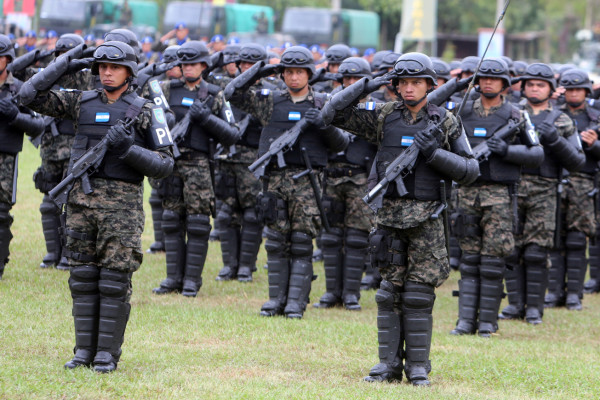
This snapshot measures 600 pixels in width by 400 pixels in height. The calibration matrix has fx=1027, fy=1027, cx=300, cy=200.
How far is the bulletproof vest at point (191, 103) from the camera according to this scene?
449 inches

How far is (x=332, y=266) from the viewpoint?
38.8 feet

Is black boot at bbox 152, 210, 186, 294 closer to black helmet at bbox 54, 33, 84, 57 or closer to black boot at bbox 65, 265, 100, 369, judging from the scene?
black helmet at bbox 54, 33, 84, 57

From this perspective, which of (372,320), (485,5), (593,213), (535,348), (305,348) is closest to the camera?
(305,348)

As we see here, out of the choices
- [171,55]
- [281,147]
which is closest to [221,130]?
[281,147]

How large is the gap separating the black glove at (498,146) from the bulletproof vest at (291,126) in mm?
1751

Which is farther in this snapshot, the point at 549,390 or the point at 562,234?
the point at 562,234

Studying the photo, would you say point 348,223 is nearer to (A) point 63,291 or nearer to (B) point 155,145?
(A) point 63,291

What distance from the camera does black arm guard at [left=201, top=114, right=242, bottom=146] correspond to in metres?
11.2

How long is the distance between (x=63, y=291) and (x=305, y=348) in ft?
10.4

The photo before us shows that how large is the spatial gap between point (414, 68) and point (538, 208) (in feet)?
14.0

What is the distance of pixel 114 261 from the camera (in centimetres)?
768

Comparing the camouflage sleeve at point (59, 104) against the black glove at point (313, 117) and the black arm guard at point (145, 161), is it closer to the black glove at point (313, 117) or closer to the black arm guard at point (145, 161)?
the black arm guard at point (145, 161)

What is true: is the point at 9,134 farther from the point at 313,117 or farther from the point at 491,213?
the point at 491,213

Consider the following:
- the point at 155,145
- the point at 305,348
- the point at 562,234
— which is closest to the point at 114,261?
the point at 155,145
